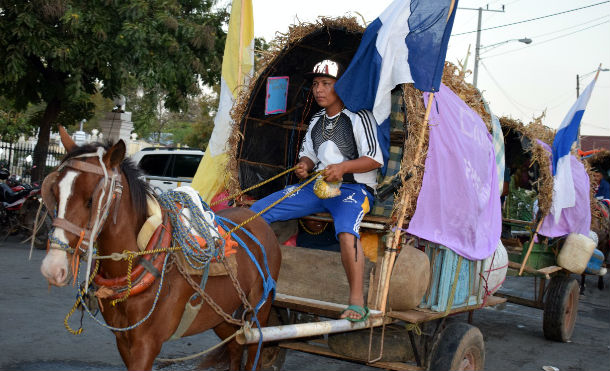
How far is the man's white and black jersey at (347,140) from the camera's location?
4715 millimetres

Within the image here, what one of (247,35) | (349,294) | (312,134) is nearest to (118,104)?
(247,35)

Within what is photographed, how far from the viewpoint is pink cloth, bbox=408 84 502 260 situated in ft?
14.4

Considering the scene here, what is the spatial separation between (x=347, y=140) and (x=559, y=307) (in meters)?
4.08

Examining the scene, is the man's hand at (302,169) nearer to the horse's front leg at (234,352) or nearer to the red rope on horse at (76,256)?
the horse's front leg at (234,352)

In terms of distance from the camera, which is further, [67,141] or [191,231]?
[191,231]

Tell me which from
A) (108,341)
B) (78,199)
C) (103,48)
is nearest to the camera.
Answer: (78,199)

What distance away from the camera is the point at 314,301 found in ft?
14.8

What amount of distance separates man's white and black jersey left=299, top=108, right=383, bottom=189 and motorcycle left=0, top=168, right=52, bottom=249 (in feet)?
26.2

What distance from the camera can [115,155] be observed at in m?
3.16

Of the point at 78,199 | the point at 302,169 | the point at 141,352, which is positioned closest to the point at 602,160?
the point at 302,169

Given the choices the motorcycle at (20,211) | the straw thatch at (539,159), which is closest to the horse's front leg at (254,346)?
the straw thatch at (539,159)

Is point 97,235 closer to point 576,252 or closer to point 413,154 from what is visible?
point 413,154

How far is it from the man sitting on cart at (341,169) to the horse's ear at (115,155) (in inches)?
67.6

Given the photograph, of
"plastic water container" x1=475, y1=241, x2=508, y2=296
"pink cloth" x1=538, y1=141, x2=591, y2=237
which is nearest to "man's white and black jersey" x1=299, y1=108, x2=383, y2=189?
"plastic water container" x1=475, y1=241, x2=508, y2=296
